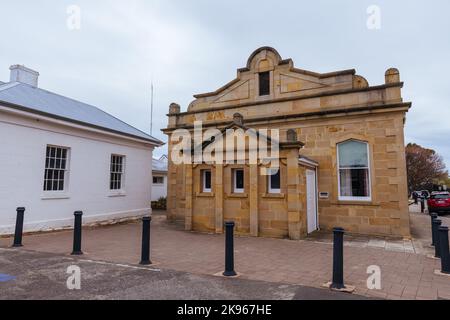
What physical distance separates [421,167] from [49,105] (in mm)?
46884

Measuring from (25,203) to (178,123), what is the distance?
778cm

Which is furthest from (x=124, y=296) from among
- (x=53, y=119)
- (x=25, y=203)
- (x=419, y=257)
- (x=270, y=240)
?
(x=53, y=119)

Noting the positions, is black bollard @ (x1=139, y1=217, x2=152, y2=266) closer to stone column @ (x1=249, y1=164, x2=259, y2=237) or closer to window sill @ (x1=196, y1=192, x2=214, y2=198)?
stone column @ (x1=249, y1=164, x2=259, y2=237)

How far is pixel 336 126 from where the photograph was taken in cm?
1209

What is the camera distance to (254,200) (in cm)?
1069

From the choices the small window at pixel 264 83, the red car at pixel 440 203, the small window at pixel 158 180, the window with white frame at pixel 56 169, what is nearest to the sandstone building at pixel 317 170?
the small window at pixel 264 83

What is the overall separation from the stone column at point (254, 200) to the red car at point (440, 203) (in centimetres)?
1588

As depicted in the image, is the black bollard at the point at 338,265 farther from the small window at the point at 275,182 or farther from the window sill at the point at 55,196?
the window sill at the point at 55,196

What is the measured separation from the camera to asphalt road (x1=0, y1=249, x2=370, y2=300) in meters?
4.66

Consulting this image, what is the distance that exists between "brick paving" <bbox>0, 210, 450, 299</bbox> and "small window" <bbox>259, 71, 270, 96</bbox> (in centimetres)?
718

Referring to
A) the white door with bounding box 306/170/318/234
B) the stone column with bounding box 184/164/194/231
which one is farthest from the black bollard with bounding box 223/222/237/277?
the stone column with bounding box 184/164/194/231
